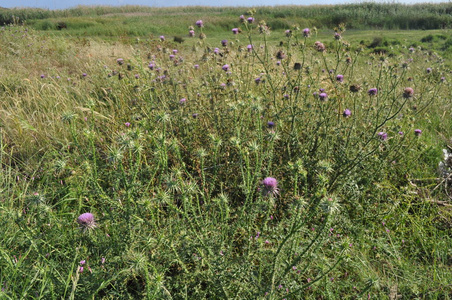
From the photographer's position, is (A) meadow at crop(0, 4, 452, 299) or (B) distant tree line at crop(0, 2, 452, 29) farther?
(B) distant tree line at crop(0, 2, 452, 29)

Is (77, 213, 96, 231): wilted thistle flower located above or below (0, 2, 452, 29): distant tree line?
below

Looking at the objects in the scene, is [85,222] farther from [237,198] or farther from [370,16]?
[370,16]

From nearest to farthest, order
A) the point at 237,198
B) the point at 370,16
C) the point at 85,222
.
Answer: the point at 85,222, the point at 237,198, the point at 370,16

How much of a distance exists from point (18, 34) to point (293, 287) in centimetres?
1333

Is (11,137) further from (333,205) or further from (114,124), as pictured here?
(333,205)

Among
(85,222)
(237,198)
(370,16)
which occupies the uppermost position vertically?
(370,16)

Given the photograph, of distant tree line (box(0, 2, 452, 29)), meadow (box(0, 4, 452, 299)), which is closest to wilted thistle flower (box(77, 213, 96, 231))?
meadow (box(0, 4, 452, 299))

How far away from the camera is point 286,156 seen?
9.36 ft

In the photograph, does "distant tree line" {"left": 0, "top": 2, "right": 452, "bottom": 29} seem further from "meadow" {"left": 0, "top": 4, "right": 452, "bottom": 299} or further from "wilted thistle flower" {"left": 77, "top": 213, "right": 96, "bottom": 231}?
"wilted thistle flower" {"left": 77, "top": 213, "right": 96, "bottom": 231}

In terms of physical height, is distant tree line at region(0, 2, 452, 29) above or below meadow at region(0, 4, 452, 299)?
above

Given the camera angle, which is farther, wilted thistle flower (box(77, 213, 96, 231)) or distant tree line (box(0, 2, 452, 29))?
distant tree line (box(0, 2, 452, 29))

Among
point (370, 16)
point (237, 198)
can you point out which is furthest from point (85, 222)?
point (370, 16)

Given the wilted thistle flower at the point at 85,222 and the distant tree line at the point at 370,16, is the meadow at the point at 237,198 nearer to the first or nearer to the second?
the wilted thistle flower at the point at 85,222

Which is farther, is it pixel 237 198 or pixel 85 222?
pixel 237 198
